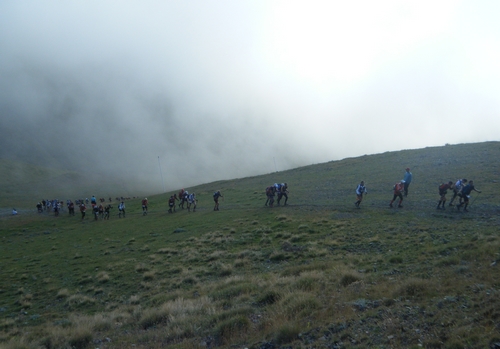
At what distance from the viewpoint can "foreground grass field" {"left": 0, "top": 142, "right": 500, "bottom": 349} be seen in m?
7.83

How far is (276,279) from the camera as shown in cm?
1335

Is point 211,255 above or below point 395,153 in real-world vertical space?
below

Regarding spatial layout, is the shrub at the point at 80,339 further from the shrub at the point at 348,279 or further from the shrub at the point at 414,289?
the shrub at the point at 414,289

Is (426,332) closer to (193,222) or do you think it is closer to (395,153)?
(193,222)

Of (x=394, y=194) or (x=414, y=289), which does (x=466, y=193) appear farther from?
(x=414, y=289)

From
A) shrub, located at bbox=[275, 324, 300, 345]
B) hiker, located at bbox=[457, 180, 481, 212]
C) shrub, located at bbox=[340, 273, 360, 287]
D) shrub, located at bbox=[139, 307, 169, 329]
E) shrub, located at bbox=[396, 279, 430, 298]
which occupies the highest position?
hiker, located at bbox=[457, 180, 481, 212]

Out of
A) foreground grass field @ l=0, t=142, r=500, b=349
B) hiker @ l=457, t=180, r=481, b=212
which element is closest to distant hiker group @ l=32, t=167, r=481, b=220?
hiker @ l=457, t=180, r=481, b=212

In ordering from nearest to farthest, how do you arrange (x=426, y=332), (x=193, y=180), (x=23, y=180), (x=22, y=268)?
(x=426, y=332) < (x=22, y=268) < (x=23, y=180) < (x=193, y=180)

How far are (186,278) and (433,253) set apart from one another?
420 inches

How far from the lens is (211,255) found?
20984 mm

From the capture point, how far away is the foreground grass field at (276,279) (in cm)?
783

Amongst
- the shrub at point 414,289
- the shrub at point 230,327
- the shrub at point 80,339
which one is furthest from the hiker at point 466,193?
the shrub at point 80,339

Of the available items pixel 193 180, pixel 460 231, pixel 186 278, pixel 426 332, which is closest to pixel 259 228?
pixel 186 278

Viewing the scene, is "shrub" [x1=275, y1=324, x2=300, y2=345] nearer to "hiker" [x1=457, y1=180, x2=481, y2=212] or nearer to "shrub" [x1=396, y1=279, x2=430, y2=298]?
"shrub" [x1=396, y1=279, x2=430, y2=298]
